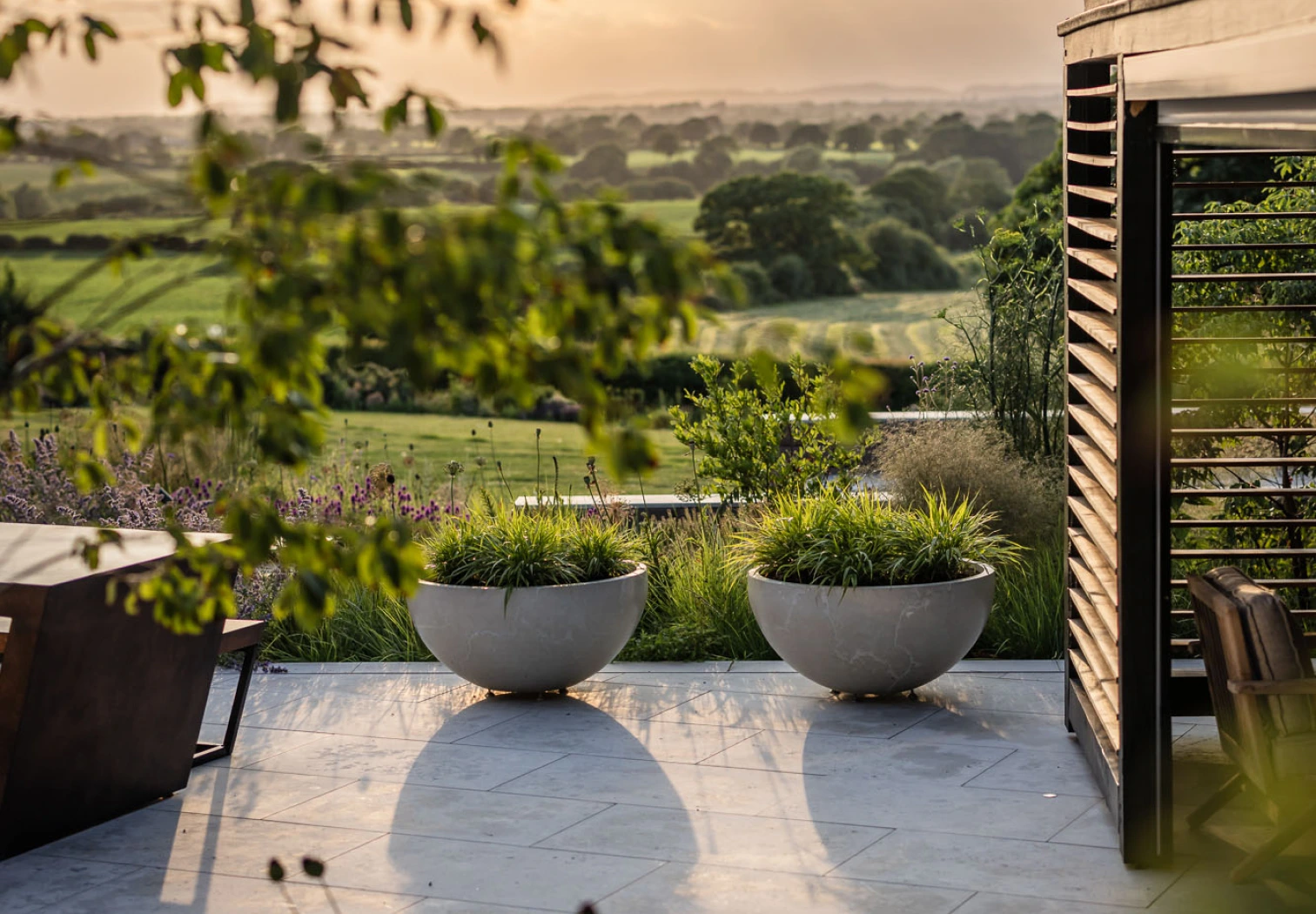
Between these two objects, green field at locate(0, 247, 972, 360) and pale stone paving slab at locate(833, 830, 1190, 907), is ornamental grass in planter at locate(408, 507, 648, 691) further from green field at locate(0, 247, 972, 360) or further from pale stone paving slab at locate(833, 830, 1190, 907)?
green field at locate(0, 247, 972, 360)

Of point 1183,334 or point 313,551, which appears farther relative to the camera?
point 1183,334

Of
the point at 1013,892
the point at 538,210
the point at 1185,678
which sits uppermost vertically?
the point at 538,210

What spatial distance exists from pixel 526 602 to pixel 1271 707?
3.13 metres

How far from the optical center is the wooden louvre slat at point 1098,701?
4949 mm

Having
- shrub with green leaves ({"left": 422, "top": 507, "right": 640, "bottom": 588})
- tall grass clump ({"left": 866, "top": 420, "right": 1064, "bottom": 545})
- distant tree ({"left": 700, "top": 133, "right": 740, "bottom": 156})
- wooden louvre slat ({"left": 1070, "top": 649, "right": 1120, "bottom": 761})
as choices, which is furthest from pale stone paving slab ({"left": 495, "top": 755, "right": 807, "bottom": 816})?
distant tree ({"left": 700, "top": 133, "right": 740, "bottom": 156})

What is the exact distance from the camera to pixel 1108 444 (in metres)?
4.72

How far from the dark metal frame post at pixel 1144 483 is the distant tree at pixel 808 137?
30.8 m

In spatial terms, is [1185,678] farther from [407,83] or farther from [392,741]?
[407,83]

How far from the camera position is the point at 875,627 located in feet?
20.2

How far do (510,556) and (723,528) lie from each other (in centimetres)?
205

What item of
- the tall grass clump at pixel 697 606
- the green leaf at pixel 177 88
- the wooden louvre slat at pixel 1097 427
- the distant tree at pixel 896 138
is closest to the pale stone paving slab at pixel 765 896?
the wooden louvre slat at pixel 1097 427

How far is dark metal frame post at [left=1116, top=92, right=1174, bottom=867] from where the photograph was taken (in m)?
4.29

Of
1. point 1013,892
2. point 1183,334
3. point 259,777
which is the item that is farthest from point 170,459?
point 1013,892

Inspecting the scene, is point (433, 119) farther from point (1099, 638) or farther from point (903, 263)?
point (903, 263)
